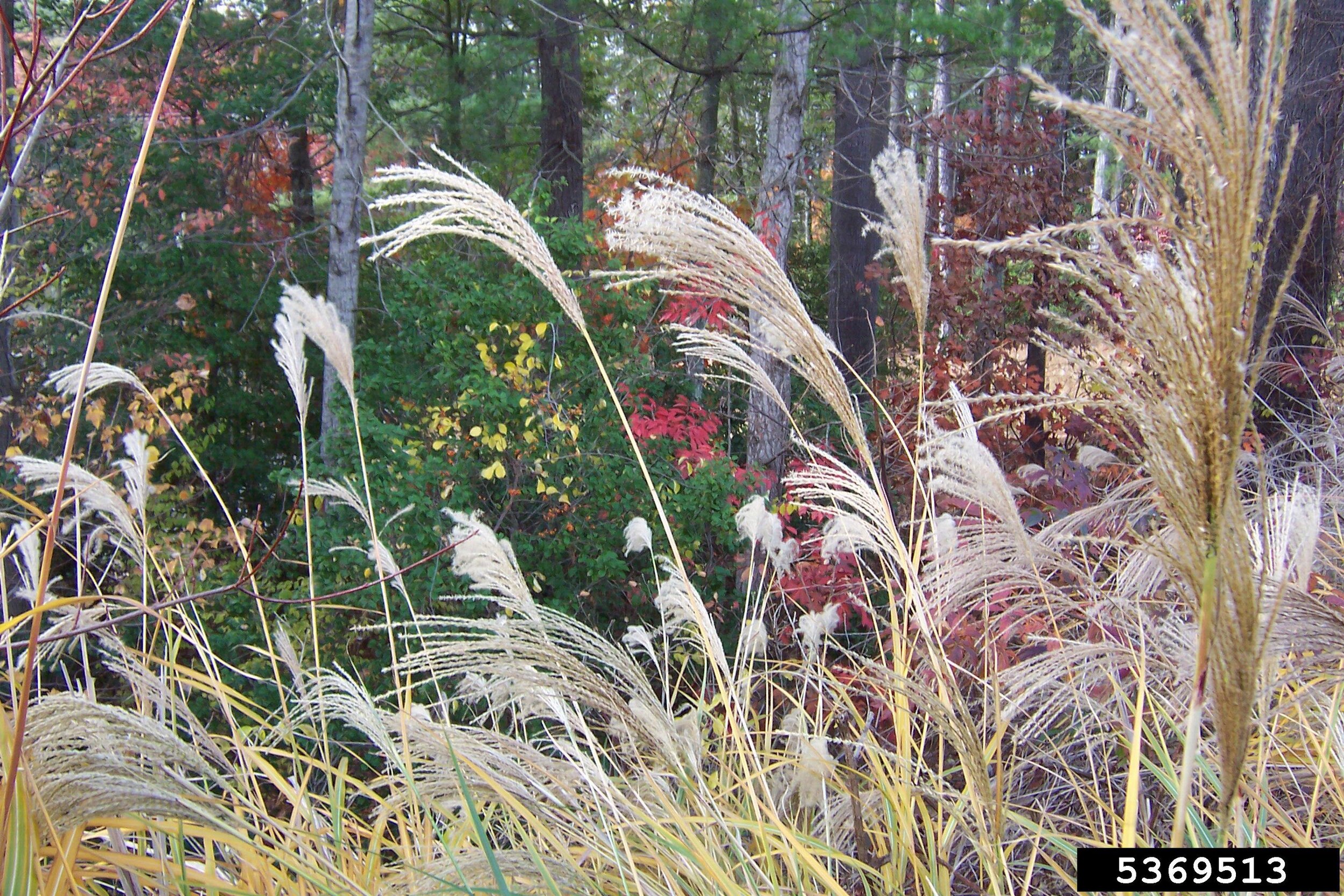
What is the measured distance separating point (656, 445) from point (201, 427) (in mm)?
4440

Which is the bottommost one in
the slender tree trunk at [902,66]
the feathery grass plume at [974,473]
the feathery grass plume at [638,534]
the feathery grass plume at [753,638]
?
the feathery grass plume at [753,638]

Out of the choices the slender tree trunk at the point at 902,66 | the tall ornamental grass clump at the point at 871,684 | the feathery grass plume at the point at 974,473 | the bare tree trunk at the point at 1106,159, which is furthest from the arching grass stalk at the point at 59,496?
the bare tree trunk at the point at 1106,159

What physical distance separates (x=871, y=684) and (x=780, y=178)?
17.9ft

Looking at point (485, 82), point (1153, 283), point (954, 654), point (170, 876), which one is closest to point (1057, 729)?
point (954, 654)

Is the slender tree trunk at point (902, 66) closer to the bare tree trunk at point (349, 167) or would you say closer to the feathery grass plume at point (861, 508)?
the bare tree trunk at point (349, 167)

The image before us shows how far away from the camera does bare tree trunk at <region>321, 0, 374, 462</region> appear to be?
605 centimetres

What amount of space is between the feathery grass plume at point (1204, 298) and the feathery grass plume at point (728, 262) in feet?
2.26

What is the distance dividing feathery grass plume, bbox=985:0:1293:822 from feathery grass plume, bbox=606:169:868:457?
2.26ft

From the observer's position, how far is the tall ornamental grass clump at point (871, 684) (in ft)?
2.67

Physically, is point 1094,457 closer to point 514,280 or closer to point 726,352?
point 726,352

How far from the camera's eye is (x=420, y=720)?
1.64 m

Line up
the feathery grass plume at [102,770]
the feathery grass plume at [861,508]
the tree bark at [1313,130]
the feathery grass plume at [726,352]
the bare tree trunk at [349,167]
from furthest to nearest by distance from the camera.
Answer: the bare tree trunk at [349,167] < the tree bark at [1313,130] < the feathery grass plume at [726,352] < the feathery grass plume at [861,508] < the feathery grass plume at [102,770]

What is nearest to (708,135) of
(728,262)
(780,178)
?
(780,178)

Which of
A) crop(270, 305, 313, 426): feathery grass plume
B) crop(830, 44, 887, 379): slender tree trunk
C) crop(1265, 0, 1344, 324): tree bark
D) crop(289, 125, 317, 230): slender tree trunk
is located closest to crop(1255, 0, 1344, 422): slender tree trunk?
crop(1265, 0, 1344, 324): tree bark
